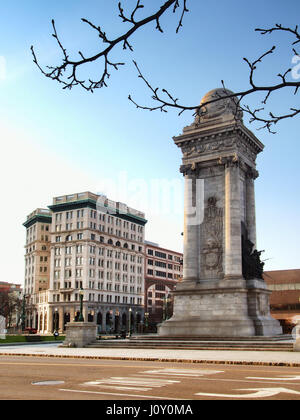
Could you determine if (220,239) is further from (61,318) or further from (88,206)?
(61,318)

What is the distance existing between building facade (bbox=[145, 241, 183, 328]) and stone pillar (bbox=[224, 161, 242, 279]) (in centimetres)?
11092

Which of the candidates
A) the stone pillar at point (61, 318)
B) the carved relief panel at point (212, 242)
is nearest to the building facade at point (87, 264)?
the stone pillar at point (61, 318)

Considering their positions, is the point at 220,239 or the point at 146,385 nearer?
the point at 146,385

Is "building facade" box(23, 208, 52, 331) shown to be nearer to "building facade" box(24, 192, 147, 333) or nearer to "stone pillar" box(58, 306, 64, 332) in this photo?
"building facade" box(24, 192, 147, 333)

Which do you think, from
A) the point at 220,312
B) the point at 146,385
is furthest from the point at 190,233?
the point at 146,385

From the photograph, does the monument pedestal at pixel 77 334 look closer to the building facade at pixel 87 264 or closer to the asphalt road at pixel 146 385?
the asphalt road at pixel 146 385

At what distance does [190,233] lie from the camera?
44.2 meters

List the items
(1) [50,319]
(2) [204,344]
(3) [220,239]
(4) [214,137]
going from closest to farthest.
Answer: (2) [204,344] → (3) [220,239] → (4) [214,137] → (1) [50,319]

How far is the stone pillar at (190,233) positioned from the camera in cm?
4322

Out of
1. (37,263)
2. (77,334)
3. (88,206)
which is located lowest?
(77,334)

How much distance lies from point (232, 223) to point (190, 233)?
13.9 ft

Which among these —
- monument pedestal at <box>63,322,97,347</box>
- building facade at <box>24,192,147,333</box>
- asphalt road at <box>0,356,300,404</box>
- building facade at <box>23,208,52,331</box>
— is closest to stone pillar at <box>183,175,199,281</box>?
monument pedestal at <box>63,322,97,347</box>

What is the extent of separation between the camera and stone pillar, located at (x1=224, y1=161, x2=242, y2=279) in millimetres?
40781

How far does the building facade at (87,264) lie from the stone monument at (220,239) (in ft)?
276
